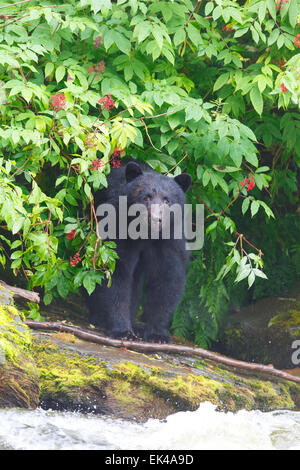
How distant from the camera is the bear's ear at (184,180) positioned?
6.28 metres

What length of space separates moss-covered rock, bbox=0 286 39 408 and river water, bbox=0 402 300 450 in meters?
0.09

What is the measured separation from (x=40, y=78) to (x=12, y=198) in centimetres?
155

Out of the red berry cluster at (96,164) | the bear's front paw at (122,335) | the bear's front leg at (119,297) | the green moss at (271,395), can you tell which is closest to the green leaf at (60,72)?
the red berry cluster at (96,164)

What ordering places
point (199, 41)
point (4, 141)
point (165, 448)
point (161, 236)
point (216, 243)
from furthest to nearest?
point (216, 243) < point (161, 236) < point (199, 41) < point (4, 141) < point (165, 448)

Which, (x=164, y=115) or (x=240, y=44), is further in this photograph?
(x=240, y=44)

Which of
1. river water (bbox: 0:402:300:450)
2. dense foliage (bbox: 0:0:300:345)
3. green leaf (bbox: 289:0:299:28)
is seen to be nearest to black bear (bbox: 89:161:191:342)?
dense foliage (bbox: 0:0:300:345)

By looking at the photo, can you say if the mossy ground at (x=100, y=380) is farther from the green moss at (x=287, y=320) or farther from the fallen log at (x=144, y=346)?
the green moss at (x=287, y=320)

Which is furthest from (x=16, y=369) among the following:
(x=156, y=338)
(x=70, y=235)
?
(x=156, y=338)

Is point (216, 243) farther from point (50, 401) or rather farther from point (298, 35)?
point (50, 401)

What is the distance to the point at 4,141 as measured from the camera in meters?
5.43

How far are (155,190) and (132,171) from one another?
297 mm

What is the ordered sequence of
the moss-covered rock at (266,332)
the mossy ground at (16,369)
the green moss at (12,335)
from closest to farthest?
1. the mossy ground at (16,369)
2. the green moss at (12,335)
3. the moss-covered rock at (266,332)
